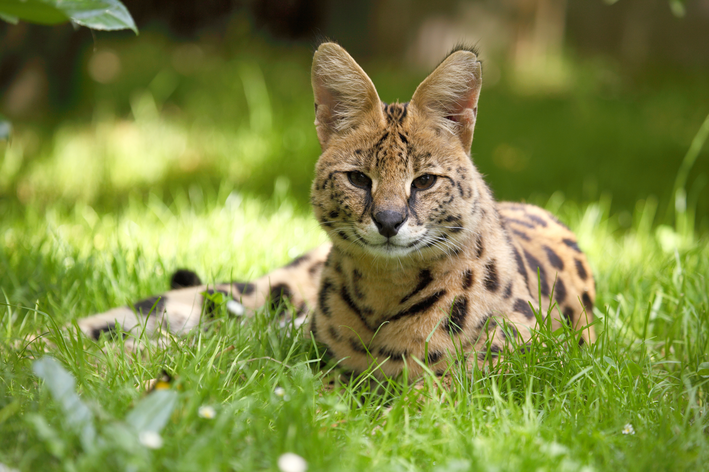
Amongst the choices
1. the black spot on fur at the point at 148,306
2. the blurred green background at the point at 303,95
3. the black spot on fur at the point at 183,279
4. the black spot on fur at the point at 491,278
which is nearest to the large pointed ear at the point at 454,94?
the black spot on fur at the point at 491,278

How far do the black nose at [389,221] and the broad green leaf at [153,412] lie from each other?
974mm

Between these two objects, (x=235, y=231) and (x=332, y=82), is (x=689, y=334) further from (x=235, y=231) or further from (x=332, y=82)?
(x=235, y=231)

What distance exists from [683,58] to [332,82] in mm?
9620

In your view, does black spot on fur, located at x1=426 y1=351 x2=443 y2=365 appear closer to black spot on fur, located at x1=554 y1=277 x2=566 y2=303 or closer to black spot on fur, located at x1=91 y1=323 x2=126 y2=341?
black spot on fur, located at x1=554 y1=277 x2=566 y2=303

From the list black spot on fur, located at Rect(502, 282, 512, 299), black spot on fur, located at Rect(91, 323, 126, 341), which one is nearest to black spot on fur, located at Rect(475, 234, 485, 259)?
black spot on fur, located at Rect(502, 282, 512, 299)

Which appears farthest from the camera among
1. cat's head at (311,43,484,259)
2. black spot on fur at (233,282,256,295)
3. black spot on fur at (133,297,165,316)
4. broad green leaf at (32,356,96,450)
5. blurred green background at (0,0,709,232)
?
blurred green background at (0,0,709,232)

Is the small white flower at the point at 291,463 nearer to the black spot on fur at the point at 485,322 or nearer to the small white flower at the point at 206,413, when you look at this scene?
the small white flower at the point at 206,413

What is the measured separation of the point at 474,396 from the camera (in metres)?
2.13

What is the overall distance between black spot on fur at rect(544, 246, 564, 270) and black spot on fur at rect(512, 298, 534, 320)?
0.56 metres

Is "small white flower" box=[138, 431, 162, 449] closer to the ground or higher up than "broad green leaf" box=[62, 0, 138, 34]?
closer to the ground

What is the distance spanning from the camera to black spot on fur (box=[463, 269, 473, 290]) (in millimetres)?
2475

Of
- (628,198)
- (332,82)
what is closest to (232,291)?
(332,82)

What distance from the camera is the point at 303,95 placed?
7.93 m

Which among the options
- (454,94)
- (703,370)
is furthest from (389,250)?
(703,370)
